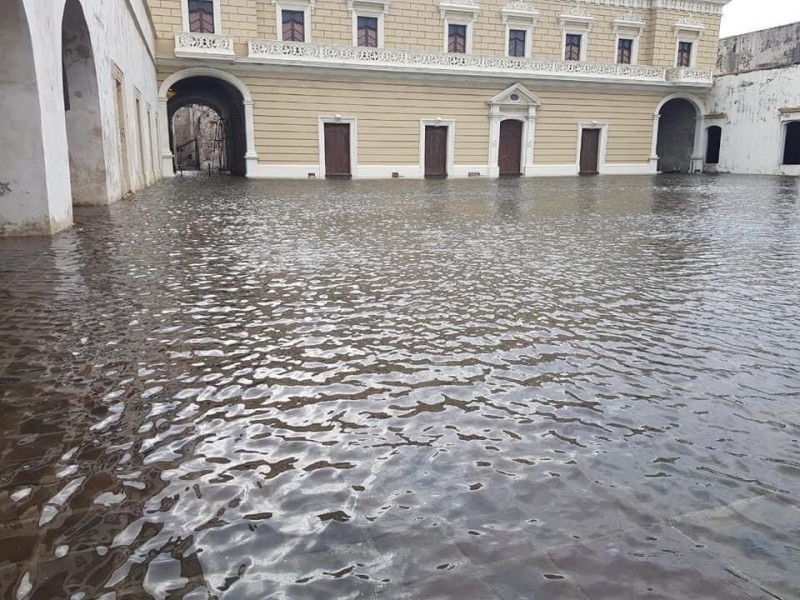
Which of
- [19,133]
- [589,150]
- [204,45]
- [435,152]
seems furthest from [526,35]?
[19,133]

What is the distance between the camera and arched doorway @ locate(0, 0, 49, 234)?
6508mm

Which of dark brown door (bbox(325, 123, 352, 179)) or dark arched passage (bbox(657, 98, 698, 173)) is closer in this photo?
dark brown door (bbox(325, 123, 352, 179))

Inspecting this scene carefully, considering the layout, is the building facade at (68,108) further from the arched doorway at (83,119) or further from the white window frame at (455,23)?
the white window frame at (455,23)

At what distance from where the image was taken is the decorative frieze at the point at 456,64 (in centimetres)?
2517

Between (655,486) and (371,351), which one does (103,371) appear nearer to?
(371,351)

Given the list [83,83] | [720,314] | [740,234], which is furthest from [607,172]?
[720,314]

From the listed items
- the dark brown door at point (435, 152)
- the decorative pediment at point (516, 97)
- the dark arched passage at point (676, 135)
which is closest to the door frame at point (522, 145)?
the decorative pediment at point (516, 97)

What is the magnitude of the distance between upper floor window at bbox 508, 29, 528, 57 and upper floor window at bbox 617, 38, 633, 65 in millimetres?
5420

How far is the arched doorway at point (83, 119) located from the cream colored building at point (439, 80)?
47.9 feet

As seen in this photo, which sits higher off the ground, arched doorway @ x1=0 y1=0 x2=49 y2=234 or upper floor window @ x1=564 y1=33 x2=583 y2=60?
upper floor window @ x1=564 y1=33 x2=583 y2=60

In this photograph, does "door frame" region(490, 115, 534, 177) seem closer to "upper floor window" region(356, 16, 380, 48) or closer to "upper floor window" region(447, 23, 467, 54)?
"upper floor window" region(447, 23, 467, 54)

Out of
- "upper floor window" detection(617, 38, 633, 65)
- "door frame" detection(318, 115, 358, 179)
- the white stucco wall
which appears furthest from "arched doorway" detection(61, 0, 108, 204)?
the white stucco wall

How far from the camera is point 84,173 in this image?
35.4 feet

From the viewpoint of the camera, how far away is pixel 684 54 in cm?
3312
